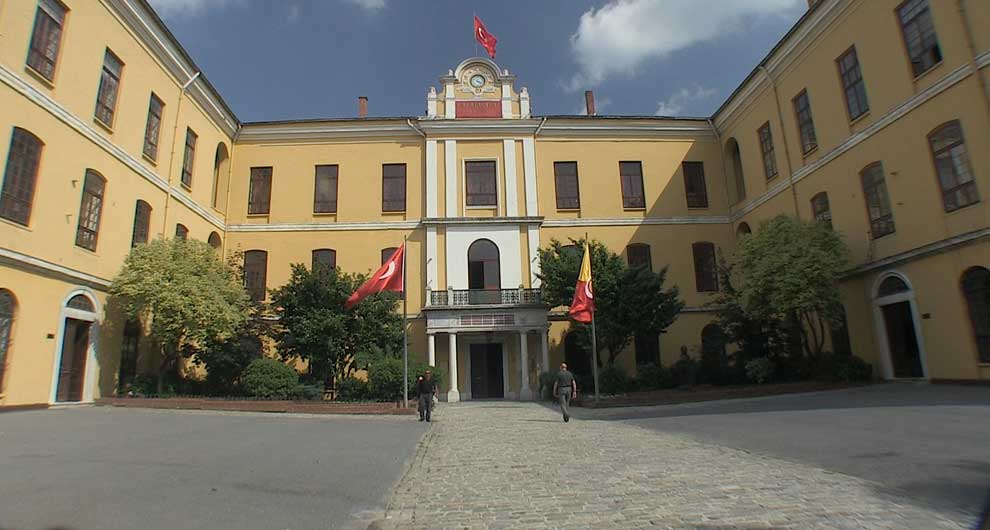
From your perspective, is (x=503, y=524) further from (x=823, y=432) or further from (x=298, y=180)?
(x=298, y=180)

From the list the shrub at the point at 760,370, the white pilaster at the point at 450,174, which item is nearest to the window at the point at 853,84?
the shrub at the point at 760,370

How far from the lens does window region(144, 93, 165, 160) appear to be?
63.8ft

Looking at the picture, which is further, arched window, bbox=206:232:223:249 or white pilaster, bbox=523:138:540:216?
white pilaster, bbox=523:138:540:216

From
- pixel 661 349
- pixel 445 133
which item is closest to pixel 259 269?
pixel 445 133

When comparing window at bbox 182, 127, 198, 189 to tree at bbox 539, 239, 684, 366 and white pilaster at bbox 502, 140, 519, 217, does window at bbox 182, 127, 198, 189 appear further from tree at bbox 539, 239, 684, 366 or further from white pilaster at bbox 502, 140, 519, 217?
tree at bbox 539, 239, 684, 366

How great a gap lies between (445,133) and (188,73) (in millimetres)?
10817

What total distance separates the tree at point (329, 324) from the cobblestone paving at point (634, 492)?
9906mm

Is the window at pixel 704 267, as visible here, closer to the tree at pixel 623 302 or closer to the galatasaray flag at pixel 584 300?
the tree at pixel 623 302

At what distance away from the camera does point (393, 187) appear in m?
25.7

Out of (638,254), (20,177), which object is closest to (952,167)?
(638,254)

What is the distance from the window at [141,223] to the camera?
1864 centimetres

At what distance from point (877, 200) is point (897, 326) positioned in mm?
4135

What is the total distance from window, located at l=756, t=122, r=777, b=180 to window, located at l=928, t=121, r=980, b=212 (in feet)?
25.0

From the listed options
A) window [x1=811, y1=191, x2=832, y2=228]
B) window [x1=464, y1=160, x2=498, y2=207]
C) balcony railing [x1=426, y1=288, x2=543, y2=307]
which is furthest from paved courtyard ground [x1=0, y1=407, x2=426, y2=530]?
window [x1=811, y1=191, x2=832, y2=228]
